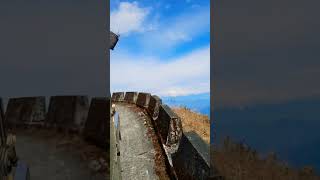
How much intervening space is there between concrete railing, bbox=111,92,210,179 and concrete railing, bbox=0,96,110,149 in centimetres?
327

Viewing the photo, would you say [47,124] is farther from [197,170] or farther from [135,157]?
[135,157]

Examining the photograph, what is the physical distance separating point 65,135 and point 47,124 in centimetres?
54

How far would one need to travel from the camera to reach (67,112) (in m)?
8.98

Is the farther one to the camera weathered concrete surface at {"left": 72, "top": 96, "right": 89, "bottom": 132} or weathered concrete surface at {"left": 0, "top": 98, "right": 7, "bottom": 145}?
weathered concrete surface at {"left": 72, "top": 96, "right": 89, "bottom": 132}

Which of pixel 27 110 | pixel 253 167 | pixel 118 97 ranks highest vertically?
pixel 118 97

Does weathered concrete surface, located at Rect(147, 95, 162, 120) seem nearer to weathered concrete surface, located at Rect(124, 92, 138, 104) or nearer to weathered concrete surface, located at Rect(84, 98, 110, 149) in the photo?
weathered concrete surface, located at Rect(124, 92, 138, 104)

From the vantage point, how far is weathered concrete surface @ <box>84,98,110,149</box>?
8.00 m

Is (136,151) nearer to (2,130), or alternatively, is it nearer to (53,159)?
(53,159)

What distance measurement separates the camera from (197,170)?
1033 cm

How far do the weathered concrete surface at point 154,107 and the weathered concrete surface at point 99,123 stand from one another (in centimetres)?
978

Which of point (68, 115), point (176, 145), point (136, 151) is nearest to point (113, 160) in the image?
point (68, 115)

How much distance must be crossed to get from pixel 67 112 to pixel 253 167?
7.00 meters

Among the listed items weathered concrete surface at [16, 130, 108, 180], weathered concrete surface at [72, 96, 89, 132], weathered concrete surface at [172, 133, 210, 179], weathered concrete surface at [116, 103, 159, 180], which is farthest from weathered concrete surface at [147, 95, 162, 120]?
weathered concrete surface at [16, 130, 108, 180]

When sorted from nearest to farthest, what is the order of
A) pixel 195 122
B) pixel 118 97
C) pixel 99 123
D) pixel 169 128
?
1. pixel 99 123
2. pixel 169 128
3. pixel 195 122
4. pixel 118 97
